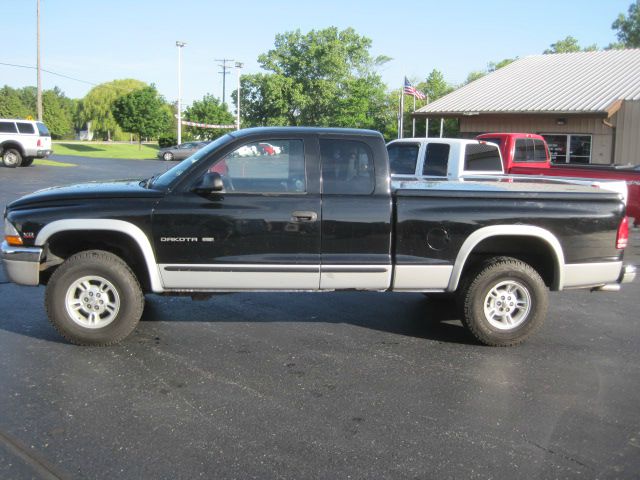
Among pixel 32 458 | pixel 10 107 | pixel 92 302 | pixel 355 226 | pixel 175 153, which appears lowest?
pixel 32 458

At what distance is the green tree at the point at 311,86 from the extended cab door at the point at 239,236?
2279 inches

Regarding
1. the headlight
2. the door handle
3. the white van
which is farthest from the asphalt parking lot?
the white van

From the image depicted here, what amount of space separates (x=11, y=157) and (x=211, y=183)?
87.7 feet

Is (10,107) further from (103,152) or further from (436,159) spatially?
(436,159)

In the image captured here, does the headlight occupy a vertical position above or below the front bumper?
above

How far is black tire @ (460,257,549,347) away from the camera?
564 cm

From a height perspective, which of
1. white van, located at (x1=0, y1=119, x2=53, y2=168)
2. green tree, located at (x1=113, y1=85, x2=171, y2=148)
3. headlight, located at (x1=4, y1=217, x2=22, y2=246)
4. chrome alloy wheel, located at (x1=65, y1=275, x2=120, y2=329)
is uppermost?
green tree, located at (x1=113, y1=85, x2=171, y2=148)

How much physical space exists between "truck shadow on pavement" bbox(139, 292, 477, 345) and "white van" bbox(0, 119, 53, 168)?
24.6 m

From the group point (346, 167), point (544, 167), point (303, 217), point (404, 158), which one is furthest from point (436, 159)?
point (303, 217)

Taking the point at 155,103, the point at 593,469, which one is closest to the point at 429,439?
the point at 593,469

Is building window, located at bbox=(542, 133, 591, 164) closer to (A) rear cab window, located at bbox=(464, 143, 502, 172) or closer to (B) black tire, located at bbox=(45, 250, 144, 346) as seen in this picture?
(A) rear cab window, located at bbox=(464, 143, 502, 172)

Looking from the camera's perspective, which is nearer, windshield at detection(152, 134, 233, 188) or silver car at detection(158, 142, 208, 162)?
windshield at detection(152, 134, 233, 188)

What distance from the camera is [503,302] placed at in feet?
18.7

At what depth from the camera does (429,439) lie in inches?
153
